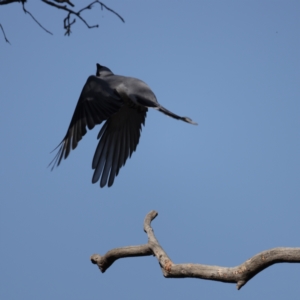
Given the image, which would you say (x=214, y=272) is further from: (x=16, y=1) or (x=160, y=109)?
(x=16, y=1)

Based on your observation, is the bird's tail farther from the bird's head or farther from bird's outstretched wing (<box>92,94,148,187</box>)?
the bird's head

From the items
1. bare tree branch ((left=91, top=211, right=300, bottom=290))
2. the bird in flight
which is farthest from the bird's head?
bare tree branch ((left=91, top=211, right=300, bottom=290))

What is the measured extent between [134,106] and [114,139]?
0.36m

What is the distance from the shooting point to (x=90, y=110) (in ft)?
11.7

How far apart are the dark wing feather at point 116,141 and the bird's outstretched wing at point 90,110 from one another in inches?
17.7

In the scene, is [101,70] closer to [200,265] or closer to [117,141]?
[117,141]

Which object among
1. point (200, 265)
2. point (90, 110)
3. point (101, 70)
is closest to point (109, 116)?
point (90, 110)

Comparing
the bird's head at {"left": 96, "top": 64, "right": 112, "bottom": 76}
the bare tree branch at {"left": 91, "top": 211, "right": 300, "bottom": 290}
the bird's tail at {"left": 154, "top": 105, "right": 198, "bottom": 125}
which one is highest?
the bird's head at {"left": 96, "top": 64, "right": 112, "bottom": 76}

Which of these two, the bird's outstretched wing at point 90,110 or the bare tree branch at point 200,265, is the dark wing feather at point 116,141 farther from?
the bare tree branch at point 200,265

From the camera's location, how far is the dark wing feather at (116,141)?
4.04 m

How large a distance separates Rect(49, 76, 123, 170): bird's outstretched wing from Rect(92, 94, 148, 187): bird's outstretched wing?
38cm

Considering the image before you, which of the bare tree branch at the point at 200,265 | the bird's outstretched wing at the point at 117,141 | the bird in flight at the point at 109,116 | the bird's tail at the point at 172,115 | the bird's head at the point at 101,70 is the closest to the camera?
the bare tree branch at the point at 200,265

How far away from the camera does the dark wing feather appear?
404 cm

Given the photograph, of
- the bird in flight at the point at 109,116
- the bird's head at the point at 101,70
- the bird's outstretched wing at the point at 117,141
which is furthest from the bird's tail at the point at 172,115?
the bird's head at the point at 101,70
